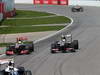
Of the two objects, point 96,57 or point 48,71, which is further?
point 96,57

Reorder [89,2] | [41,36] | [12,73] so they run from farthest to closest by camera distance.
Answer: [89,2] → [41,36] → [12,73]

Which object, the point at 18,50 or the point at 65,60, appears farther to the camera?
the point at 18,50

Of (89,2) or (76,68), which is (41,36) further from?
(89,2)

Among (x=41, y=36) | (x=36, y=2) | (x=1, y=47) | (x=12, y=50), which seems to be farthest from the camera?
(x=36, y=2)

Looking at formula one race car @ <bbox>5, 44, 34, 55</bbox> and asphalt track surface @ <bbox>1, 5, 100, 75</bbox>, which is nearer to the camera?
asphalt track surface @ <bbox>1, 5, 100, 75</bbox>

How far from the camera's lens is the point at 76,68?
63.6ft

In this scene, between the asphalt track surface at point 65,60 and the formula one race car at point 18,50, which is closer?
the asphalt track surface at point 65,60

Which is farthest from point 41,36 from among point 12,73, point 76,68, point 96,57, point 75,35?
point 12,73

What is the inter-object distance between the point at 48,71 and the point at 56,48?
6.32 metres

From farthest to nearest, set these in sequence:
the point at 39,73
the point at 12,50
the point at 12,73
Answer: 1. the point at 12,50
2. the point at 39,73
3. the point at 12,73

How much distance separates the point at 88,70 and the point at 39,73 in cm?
215

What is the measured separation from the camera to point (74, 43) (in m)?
25.5

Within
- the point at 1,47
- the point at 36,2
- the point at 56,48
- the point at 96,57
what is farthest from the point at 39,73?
the point at 36,2

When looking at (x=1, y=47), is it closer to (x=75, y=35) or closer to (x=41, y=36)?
(x=41, y=36)
